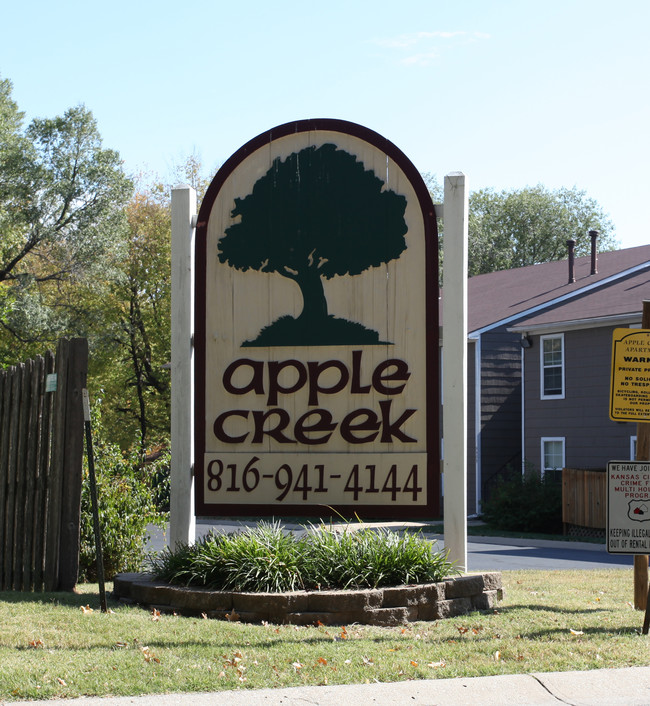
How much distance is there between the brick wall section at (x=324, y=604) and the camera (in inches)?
292

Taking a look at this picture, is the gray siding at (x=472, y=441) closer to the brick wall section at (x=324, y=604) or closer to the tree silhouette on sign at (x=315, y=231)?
the tree silhouette on sign at (x=315, y=231)

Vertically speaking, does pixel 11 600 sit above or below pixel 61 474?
below

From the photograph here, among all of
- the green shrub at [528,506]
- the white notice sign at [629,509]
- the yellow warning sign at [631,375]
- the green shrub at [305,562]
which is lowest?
the green shrub at [528,506]

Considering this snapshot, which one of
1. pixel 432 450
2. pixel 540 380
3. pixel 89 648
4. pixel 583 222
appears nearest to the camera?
pixel 89 648

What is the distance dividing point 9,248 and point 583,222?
42.1m

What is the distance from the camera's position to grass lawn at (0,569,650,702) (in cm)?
560

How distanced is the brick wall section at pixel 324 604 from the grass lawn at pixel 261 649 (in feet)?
0.59

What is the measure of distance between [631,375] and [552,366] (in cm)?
1859

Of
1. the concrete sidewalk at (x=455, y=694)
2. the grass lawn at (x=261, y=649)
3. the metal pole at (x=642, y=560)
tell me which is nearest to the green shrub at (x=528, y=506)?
the metal pole at (x=642, y=560)

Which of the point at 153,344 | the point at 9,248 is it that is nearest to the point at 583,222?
the point at 153,344

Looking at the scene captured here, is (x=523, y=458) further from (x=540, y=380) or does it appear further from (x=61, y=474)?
(x=61, y=474)

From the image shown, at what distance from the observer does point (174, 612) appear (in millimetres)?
7715

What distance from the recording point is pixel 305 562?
7902mm

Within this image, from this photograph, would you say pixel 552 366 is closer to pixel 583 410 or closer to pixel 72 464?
pixel 583 410
